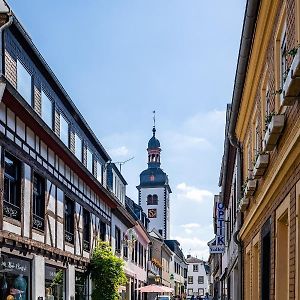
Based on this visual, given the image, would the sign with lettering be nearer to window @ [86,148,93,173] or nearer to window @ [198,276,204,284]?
window @ [86,148,93,173]

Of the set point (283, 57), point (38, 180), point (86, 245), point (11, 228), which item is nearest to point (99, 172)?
point (86, 245)

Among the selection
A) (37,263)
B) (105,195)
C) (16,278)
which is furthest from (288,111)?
(105,195)

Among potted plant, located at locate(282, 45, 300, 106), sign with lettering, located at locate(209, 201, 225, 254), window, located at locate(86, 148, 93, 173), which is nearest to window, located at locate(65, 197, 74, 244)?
window, located at locate(86, 148, 93, 173)

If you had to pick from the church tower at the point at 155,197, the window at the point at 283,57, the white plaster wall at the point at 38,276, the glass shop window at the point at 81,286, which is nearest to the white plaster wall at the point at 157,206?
the church tower at the point at 155,197

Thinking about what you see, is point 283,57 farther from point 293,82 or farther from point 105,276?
point 105,276

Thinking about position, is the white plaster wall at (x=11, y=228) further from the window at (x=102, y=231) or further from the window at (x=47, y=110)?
the window at (x=102, y=231)

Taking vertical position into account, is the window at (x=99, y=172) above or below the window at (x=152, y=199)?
above

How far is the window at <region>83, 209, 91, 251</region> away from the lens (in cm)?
2244

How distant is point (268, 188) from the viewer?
29.3ft

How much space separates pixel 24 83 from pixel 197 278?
4659 inches

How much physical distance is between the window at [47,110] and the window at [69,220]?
3.00 m

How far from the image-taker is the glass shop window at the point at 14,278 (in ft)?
44.5

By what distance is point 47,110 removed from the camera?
17.2m

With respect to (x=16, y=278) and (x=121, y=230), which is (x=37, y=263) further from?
(x=121, y=230)
